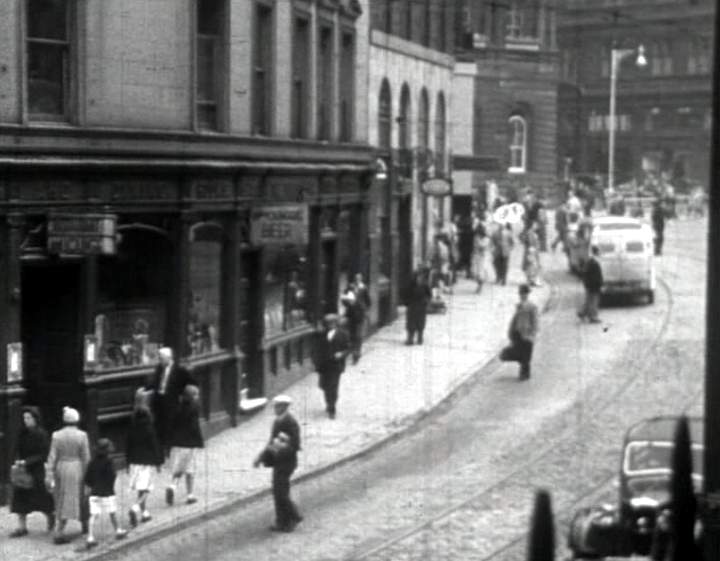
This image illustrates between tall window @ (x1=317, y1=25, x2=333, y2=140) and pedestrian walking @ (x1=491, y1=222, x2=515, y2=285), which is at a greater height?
tall window @ (x1=317, y1=25, x2=333, y2=140)

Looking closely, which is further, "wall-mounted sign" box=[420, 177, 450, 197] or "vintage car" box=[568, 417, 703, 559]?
"wall-mounted sign" box=[420, 177, 450, 197]

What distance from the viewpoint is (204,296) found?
21078 millimetres

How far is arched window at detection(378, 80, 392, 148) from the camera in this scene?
27844 mm

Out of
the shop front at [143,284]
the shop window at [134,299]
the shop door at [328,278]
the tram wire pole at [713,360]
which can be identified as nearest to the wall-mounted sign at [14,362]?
the shop front at [143,284]

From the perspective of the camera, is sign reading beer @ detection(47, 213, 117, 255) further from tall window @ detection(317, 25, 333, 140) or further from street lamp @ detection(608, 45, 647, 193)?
tall window @ detection(317, 25, 333, 140)

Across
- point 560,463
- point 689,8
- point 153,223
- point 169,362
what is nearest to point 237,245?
point 153,223

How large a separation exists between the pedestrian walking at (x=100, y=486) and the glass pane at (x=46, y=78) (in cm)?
438

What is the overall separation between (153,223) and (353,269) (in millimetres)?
8324

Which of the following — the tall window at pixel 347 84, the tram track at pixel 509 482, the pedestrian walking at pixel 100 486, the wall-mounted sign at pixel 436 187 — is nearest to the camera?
the tram track at pixel 509 482

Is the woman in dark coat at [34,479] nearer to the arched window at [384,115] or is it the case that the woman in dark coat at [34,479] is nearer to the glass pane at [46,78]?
the glass pane at [46,78]

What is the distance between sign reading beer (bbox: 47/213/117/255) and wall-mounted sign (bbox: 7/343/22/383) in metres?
1.11

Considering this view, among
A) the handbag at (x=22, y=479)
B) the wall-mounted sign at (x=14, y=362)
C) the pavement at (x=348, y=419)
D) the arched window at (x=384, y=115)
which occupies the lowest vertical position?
the pavement at (x=348, y=419)

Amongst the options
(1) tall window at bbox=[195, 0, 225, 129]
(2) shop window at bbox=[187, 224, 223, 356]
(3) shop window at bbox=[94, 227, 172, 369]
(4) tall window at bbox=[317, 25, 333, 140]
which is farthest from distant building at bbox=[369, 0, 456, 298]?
(3) shop window at bbox=[94, 227, 172, 369]

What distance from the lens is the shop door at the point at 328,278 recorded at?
1012 inches
